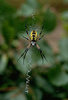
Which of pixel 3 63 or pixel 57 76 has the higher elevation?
pixel 3 63

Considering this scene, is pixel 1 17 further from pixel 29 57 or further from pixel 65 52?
pixel 65 52

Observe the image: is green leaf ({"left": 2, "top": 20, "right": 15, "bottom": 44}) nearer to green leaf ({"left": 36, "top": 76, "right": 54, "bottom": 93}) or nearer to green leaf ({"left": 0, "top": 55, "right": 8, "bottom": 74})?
green leaf ({"left": 0, "top": 55, "right": 8, "bottom": 74})

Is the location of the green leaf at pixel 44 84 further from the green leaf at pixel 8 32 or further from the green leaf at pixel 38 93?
the green leaf at pixel 8 32

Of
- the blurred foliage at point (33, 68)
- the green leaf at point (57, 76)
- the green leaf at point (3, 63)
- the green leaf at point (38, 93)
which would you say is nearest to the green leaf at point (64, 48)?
the blurred foliage at point (33, 68)

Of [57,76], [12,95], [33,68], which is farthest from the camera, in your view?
[33,68]

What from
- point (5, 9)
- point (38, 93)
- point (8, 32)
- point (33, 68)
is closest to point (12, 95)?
point (38, 93)

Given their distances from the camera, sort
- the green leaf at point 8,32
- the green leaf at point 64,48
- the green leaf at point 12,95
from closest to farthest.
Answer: the green leaf at point 12,95, the green leaf at point 8,32, the green leaf at point 64,48

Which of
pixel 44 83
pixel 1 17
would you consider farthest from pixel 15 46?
pixel 44 83

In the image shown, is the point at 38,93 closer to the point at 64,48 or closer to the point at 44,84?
the point at 44,84
